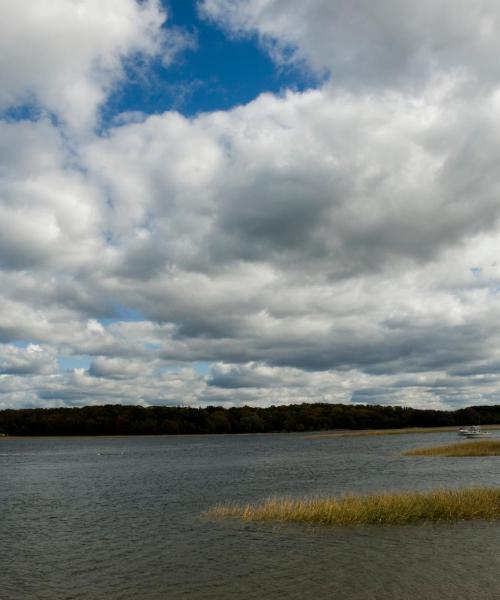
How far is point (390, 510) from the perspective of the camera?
30406 mm

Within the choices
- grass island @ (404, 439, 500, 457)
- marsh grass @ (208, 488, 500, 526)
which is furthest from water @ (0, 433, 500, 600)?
grass island @ (404, 439, 500, 457)

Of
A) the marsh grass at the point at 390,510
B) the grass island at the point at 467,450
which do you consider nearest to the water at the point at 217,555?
the marsh grass at the point at 390,510

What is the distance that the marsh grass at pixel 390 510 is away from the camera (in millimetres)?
30016

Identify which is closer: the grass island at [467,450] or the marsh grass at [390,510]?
the marsh grass at [390,510]

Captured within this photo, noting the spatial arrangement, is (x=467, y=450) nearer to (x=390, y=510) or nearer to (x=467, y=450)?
(x=467, y=450)

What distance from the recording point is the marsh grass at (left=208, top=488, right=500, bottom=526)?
98.5 feet

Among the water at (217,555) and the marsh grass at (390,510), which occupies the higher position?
the marsh grass at (390,510)

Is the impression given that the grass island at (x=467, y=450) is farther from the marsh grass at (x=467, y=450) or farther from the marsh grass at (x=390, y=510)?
the marsh grass at (x=390, y=510)

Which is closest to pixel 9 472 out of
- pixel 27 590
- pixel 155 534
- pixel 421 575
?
pixel 155 534

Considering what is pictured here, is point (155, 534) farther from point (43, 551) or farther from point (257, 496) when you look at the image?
point (257, 496)

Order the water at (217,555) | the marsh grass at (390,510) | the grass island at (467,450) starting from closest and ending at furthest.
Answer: the water at (217,555), the marsh grass at (390,510), the grass island at (467,450)

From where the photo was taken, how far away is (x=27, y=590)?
68.8ft

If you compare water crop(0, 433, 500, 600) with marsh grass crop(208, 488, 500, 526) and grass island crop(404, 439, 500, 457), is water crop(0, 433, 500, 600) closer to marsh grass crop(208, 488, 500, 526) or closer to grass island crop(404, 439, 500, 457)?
marsh grass crop(208, 488, 500, 526)

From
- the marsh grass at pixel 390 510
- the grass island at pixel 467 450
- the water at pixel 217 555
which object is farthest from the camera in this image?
the grass island at pixel 467 450
